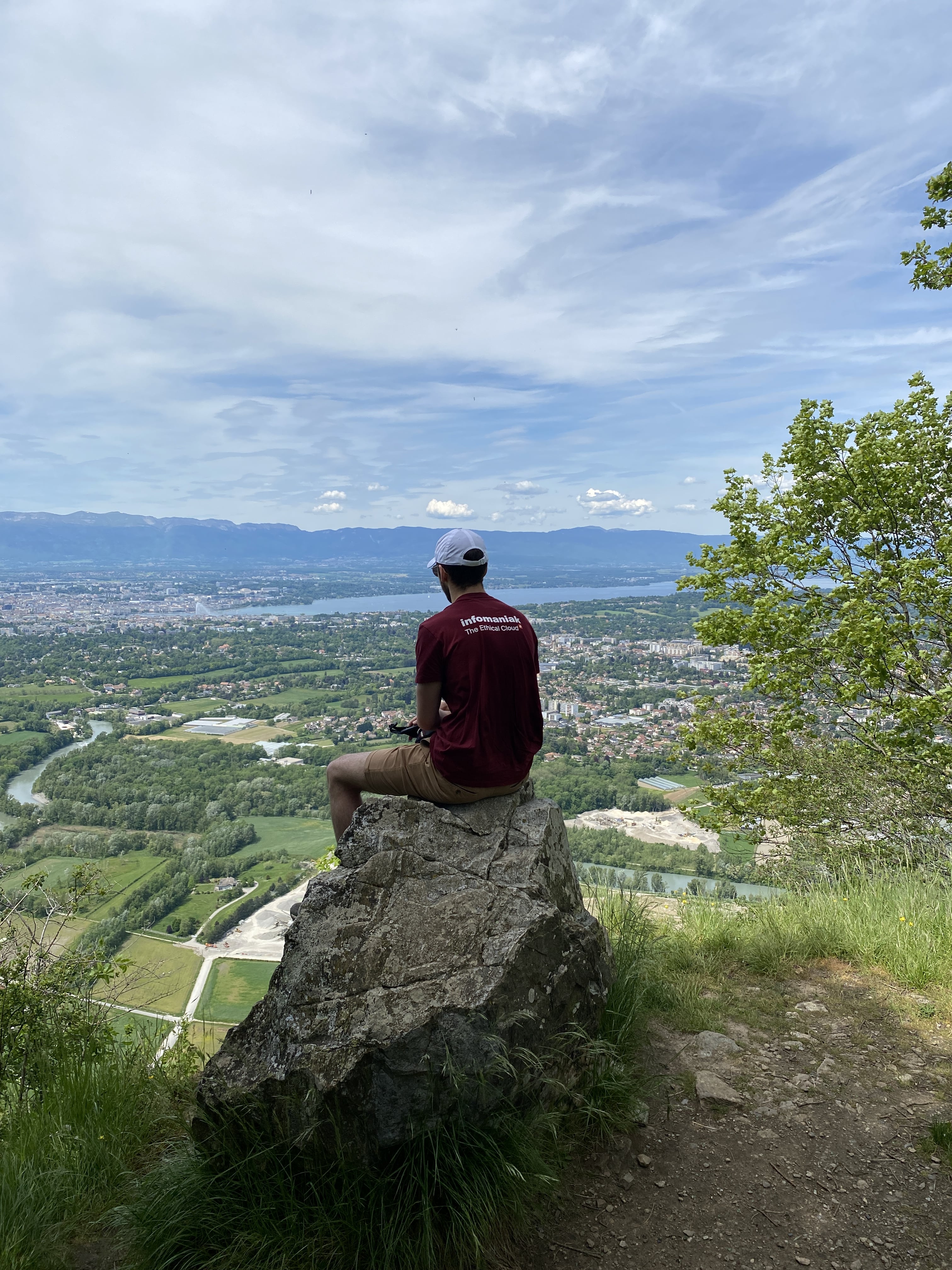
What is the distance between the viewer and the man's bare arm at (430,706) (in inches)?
143

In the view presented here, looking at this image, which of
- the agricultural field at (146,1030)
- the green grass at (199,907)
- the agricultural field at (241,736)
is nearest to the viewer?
the agricultural field at (146,1030)

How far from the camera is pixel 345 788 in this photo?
401 centimetres

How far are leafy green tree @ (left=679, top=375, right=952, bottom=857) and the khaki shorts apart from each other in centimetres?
615

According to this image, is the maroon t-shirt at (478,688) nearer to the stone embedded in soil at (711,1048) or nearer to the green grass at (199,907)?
the stone embedded in soil at (711,1048)

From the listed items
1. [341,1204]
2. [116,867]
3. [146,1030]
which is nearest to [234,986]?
[146,1030]

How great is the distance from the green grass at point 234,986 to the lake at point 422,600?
71.5m

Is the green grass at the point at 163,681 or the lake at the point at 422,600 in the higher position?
the lake at the point at 422,600

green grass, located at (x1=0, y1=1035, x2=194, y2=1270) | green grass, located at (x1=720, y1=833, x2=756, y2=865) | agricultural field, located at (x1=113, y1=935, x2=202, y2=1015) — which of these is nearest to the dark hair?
green grass, located at (x1=0, y1=1035, x2=194, y2=1270)

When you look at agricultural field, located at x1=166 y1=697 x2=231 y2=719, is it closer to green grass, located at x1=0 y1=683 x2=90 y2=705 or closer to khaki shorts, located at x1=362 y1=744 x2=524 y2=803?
green grass, located at x1=0 y1=683 x2=90 y2=705

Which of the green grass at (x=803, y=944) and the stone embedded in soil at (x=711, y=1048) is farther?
the green grass at (x=803, y=944)

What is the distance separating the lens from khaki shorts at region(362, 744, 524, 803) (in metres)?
3.69

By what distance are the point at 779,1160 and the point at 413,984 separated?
183 cm

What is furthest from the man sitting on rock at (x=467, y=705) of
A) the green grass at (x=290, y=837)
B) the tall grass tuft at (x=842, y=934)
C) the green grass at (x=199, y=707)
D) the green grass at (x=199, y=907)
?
the green grass at (x=199, y=707)

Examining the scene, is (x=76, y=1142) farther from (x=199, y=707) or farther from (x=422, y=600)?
(x=422, y=600)
